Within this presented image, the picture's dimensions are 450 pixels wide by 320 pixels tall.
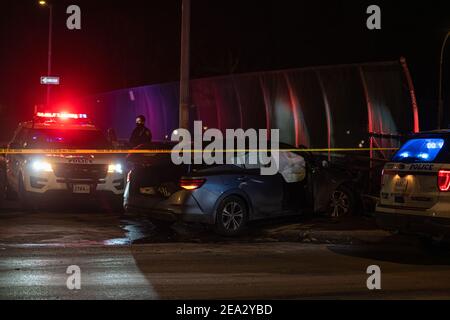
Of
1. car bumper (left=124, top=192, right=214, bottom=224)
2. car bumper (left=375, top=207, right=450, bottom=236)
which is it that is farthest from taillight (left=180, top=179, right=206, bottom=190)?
car bumper (left=375, top=207, right=450, bottom=236)

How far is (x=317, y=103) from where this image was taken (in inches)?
742

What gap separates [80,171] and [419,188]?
7.49m

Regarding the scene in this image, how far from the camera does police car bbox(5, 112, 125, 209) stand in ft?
46.7

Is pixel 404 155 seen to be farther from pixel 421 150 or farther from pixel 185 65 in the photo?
pixel 185 65

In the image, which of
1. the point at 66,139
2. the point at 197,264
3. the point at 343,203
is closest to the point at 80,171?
the point at 66,139

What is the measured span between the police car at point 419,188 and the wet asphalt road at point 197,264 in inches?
20.7

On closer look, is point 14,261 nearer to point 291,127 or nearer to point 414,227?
point 414,227

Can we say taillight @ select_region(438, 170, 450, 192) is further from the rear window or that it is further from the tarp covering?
the tarp covering

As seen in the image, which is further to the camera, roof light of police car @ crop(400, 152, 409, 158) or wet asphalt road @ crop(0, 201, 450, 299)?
roof light of police car @ crop(400, 152, 409, 158)

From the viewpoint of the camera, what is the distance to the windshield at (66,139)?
15.3 m

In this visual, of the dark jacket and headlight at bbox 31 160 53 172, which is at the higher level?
the dark jacket

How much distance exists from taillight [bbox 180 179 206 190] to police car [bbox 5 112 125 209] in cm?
375

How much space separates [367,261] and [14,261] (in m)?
4.49
